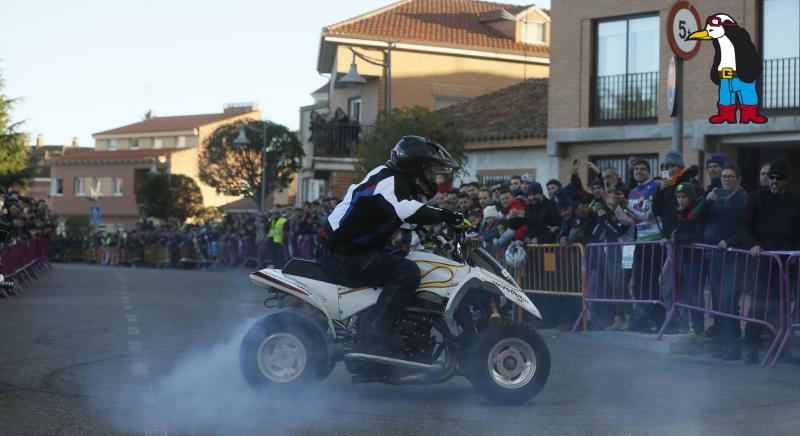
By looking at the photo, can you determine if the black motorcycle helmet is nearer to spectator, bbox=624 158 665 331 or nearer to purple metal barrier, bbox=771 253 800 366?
purple metal barrier, bbox=771 253 800 366

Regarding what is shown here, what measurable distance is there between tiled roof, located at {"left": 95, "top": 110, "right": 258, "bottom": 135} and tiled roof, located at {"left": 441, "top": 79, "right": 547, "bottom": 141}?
242 ft

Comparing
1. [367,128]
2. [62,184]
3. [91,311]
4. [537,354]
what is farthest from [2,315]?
[62,184]

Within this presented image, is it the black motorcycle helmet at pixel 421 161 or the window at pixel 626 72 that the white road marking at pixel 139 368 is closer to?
the black motorcycle helmet at pixel 421 161

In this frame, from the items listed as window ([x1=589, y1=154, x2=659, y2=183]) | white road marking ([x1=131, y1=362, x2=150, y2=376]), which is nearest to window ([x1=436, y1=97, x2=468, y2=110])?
window ([x1=589, y1=154, x2=659, y2=183])

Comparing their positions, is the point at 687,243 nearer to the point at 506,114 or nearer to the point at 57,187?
the point at 506,114

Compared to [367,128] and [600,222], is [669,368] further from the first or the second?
[367,128]

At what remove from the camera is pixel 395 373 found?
25.9ft

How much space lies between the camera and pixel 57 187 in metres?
104

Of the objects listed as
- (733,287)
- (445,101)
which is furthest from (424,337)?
(445,101)

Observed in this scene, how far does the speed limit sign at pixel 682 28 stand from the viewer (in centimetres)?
1325

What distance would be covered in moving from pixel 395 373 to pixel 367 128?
115 ft

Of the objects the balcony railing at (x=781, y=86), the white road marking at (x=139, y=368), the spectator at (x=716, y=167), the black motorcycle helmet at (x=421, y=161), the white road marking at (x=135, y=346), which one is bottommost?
the white road marking at (x=135, y=346)

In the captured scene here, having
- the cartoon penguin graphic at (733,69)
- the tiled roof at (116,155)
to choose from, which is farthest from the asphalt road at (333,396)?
the tiled roof at (116,155)

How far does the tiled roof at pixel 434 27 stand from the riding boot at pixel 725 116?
785 inches
